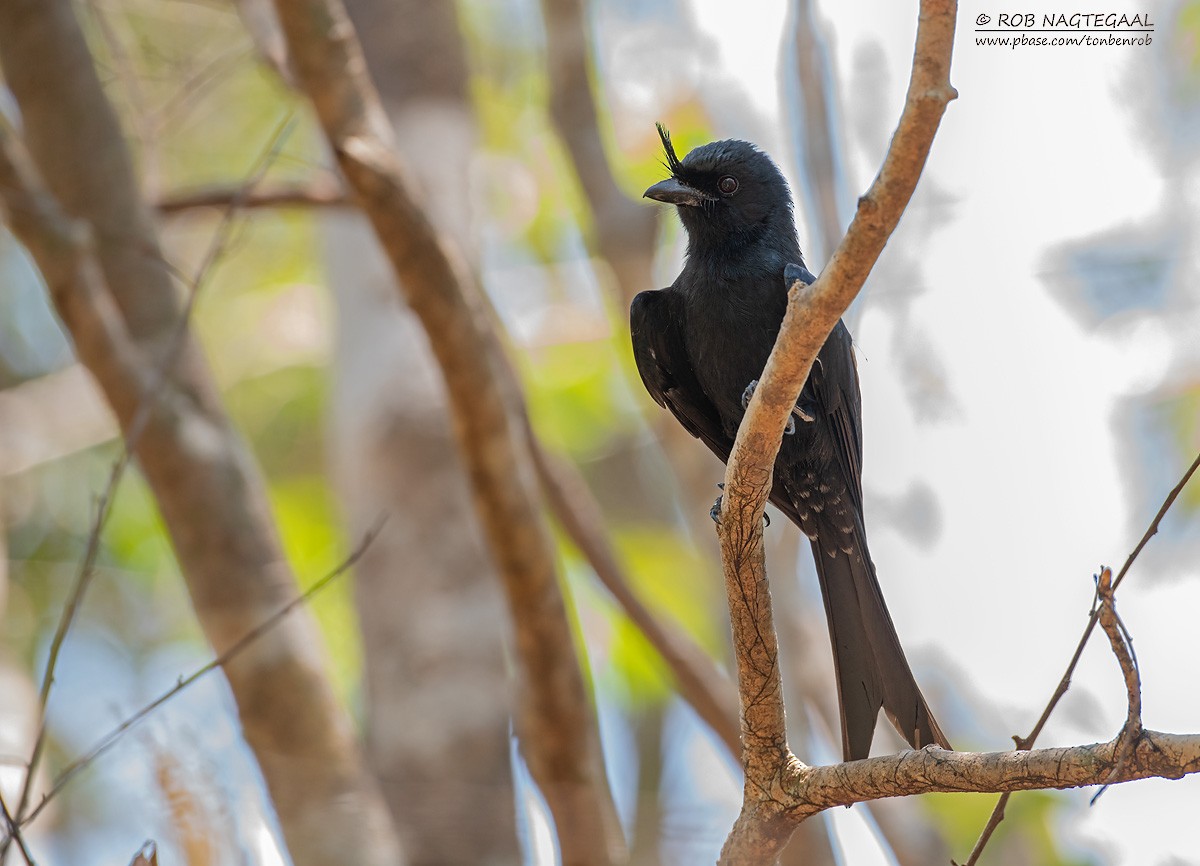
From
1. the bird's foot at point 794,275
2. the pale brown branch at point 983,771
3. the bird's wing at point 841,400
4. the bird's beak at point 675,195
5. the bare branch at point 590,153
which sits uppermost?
the bare branch at point 590,153

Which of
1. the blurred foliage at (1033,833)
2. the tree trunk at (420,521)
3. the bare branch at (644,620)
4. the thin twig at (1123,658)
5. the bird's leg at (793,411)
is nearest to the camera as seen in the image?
the thin twig at (1123,658)

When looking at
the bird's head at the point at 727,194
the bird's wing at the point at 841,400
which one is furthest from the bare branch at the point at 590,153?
the bird's wing at the point at 841,400

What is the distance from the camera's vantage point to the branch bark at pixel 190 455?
12.3ft

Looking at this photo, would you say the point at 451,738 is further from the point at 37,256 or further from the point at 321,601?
the point at 321,601

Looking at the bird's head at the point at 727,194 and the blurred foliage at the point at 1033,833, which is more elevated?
the bird's head at the point at 727,194

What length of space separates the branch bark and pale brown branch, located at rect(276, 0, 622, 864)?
0.59 m

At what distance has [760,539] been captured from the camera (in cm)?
267

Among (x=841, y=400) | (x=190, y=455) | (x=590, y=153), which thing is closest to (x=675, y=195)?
(x=841, y=400)

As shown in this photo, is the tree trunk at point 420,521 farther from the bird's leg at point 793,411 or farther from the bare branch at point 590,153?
the bird's leg at point 793,411

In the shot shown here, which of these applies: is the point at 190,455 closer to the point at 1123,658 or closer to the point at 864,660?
the point at 864,660

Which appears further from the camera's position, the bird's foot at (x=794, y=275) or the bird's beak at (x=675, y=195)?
the bird's beak at (x=675, y=195)

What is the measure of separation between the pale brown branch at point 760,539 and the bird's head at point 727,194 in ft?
4.58

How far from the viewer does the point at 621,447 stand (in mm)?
9539

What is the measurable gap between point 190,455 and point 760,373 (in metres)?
1.82
